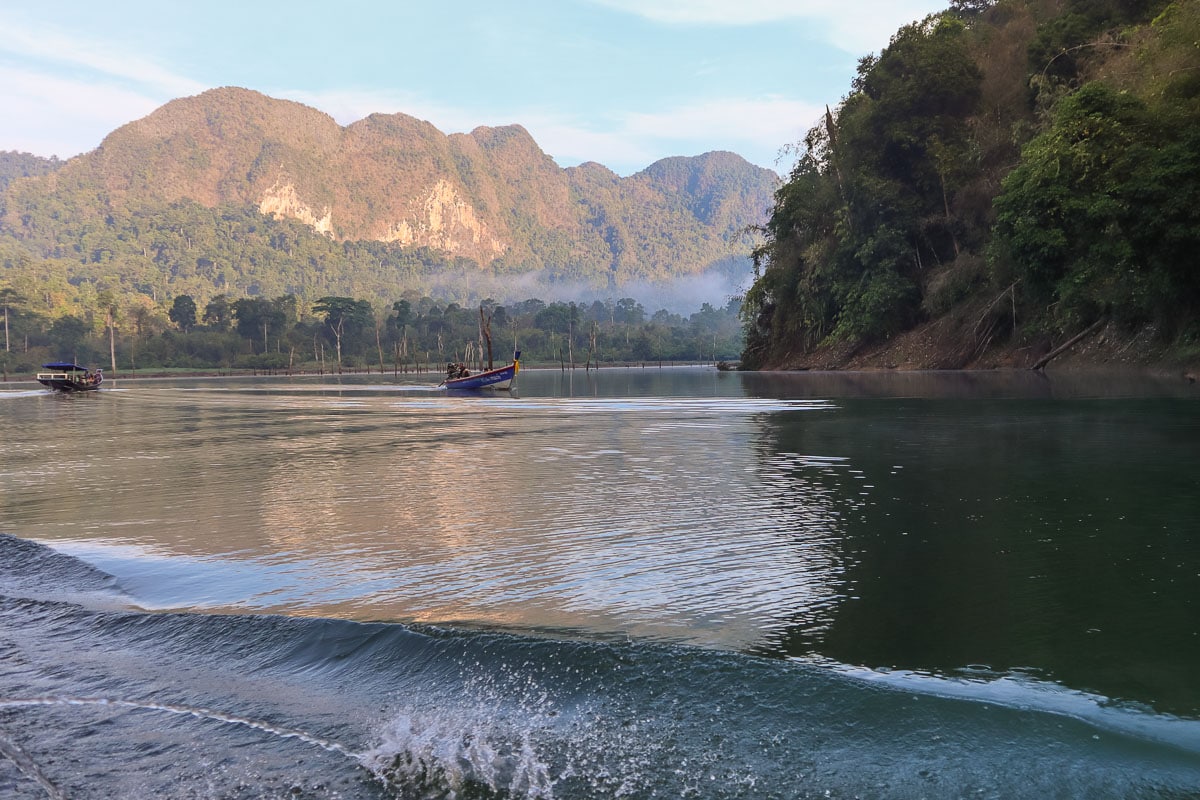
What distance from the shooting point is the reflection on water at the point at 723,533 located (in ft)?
22.1

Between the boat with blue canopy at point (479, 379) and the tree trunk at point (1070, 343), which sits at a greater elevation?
the tree trunk at point (1070, 343)

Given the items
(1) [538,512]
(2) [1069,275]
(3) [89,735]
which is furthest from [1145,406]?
(3) [89,735]

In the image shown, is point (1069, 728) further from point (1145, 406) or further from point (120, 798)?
point (1145, 406)

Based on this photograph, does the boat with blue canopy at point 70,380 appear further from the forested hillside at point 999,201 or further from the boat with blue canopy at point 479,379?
the forested hillside at point 999,201

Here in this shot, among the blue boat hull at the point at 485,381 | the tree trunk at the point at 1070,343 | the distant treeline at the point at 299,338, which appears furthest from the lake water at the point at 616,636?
the distant treeline at the point at 299,338

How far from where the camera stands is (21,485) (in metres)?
16.5

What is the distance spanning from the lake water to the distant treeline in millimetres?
118020

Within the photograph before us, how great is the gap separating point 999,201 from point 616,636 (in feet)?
124

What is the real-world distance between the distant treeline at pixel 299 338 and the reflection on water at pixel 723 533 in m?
110

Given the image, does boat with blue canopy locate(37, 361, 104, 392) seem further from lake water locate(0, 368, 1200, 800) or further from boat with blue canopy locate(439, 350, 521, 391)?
lake water locate(0, 368, 1200, 800)

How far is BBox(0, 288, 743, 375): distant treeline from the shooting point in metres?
143

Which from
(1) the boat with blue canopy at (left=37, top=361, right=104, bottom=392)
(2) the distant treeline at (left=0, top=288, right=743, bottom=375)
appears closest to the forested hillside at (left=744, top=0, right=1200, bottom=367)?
(1) the boat with blue canopy at (left=37, top=361, right=104, bottom=392)

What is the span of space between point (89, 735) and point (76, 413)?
4257 cm

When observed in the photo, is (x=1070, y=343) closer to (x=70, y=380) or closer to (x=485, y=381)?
(x=485, y=381)
